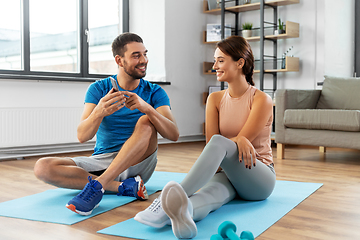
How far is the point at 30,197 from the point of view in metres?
2.14

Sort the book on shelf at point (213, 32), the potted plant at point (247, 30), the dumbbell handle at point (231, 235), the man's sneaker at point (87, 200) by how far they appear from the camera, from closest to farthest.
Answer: the dumbbell handle at point (231, 235) < the man's sneaker at point (87, 200) < the potted plant at point (247, 30) < the book on shelf at point (213, 32)

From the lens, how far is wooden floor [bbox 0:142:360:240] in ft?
5.04

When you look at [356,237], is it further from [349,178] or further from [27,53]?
[27,53]

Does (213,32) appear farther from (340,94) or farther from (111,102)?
(111,102)

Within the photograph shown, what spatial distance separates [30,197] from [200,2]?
156 inches

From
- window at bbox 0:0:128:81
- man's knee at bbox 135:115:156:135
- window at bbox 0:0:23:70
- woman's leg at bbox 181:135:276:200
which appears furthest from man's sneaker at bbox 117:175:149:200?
window at bbox 0:0:23:70

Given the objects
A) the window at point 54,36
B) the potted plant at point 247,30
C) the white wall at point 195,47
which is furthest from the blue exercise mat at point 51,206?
the potted plant at point 247,30

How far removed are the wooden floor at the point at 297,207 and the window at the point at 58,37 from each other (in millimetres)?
1027

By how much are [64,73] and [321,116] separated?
260 cm

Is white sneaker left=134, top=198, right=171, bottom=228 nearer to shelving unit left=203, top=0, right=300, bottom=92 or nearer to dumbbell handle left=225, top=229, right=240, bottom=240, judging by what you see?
dumbbell handle left=225, top=229, right=240, bottom=240

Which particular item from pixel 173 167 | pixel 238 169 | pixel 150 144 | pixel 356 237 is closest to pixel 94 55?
pixel 173 167

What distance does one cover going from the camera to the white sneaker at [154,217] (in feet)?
4.80

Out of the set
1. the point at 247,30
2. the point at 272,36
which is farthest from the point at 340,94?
the point at 247,30

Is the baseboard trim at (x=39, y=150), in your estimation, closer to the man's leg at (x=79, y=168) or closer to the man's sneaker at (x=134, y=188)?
the man's leg at (x=79, y=168)
